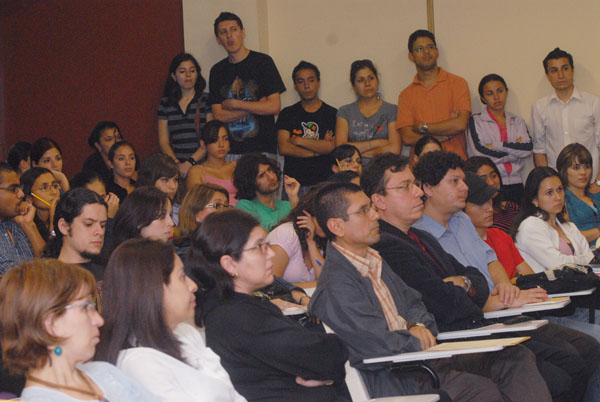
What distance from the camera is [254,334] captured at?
89.9 inches

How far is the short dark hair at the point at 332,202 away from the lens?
2.94 metres

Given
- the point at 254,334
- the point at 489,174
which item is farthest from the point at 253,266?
the point at 489,174

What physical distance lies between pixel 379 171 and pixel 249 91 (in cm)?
282

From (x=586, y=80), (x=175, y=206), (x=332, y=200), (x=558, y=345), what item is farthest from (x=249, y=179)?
(x=586, y=80)

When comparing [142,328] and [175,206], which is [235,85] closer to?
[175,206]

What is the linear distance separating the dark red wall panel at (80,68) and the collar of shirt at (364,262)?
4.06 m

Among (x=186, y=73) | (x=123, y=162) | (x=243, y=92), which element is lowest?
(x=123, y=162)

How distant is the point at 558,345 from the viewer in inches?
131

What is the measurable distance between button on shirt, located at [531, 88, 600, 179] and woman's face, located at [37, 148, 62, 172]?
3.75 metres

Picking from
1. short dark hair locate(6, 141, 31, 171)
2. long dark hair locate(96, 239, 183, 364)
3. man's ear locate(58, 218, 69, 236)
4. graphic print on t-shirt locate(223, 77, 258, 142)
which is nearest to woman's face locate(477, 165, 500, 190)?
graphic print on t-shirt locate(223, 77, 258, 142)

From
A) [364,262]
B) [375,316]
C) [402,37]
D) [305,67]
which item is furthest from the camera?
[402,37]

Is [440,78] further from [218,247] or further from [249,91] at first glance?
[218,247]

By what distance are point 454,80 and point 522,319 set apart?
348cm

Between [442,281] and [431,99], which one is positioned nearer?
[442,281]
